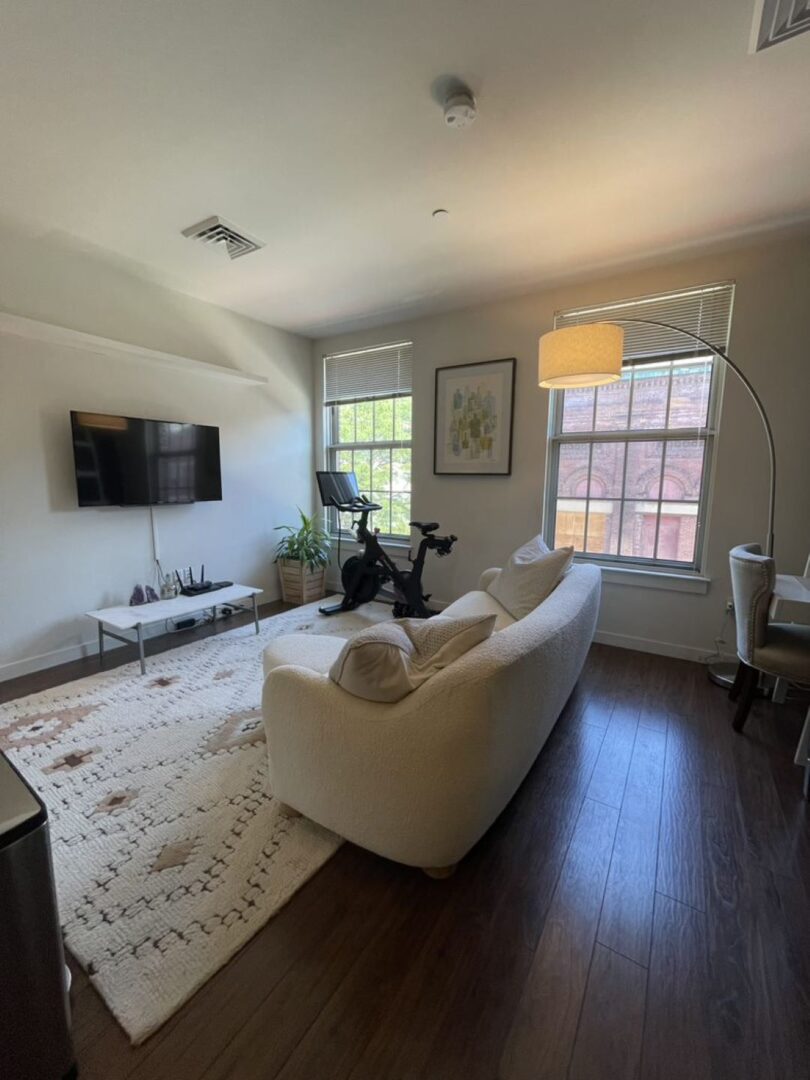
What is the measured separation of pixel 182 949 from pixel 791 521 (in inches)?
141

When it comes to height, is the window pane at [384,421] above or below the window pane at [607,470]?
above

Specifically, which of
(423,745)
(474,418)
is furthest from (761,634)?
(474,418)

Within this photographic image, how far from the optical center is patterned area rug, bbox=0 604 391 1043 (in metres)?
1.18

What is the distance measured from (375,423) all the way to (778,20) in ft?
11.3

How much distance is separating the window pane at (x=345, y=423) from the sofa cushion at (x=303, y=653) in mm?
2993

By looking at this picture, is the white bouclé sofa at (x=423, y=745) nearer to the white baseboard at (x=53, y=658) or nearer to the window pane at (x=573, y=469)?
the window pane at (x=573, y=469)

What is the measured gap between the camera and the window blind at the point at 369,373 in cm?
415

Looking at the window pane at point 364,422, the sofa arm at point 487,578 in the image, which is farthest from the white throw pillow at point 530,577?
the window pane at point 364,422

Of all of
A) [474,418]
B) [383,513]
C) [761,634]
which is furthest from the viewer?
[383,513]

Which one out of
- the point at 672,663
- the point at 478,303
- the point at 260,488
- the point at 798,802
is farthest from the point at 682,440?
the point at 260,488

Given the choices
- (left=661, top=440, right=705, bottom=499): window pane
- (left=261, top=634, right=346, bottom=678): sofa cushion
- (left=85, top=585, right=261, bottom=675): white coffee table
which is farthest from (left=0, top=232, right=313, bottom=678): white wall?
(left=661, top=440, right=705, bottom=499): window pane

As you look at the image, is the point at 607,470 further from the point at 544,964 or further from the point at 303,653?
the point at 544,964

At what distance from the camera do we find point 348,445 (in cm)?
468

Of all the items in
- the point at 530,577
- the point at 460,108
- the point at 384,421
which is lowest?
the point at 530,577
